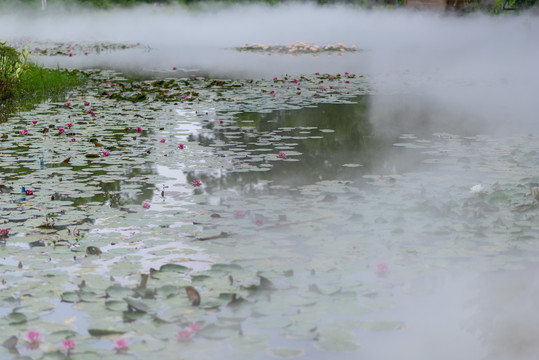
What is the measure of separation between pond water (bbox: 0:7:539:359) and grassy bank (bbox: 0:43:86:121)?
172cm

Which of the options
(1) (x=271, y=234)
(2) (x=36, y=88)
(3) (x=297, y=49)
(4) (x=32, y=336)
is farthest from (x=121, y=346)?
(3) (x=297, y=49)

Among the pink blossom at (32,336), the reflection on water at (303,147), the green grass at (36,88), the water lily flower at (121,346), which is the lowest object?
the reflection on water at (303,147)

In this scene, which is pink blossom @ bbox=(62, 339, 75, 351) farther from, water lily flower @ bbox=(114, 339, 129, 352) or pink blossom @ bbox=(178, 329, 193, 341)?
pink blossom @ bbox=(178, 329, 193, 341)

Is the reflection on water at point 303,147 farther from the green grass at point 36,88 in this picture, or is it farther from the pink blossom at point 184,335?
the green grass at point 36,88

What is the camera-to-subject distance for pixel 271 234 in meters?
5.99

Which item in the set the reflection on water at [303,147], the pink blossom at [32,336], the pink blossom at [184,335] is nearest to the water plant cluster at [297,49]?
the reflection on water at [303,147]

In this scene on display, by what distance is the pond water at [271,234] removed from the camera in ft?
13.9

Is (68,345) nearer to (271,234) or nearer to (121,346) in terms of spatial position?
(121,346)

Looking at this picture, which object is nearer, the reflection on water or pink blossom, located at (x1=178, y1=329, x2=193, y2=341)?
pink blossom, located at (x1=178, y1=329, x2=193, y2=341)

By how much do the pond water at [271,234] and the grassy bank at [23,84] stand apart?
1.72 meters

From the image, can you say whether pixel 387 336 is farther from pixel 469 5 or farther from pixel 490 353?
pixel 469 5

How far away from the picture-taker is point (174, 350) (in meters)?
3.98

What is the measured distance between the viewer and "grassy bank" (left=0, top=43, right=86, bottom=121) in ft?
49.3

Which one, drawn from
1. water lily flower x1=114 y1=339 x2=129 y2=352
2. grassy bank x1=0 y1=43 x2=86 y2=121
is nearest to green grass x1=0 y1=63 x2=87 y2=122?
grassy bank x1=0 y1=43 x2=86 y2=121
